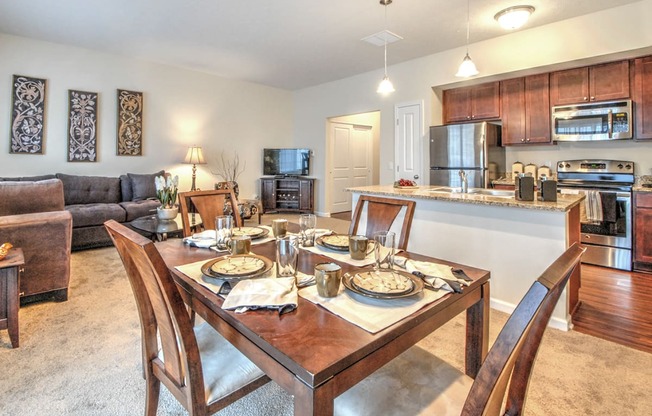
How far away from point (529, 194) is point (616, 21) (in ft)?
8.29

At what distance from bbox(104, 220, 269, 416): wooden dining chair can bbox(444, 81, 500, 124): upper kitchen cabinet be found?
4.65 meters

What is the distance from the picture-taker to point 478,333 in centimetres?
134

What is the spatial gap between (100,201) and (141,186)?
1.84ft

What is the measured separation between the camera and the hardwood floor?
2.29m

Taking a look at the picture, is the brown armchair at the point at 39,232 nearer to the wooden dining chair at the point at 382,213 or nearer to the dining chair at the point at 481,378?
the wooden dining chair at the point at 382,213

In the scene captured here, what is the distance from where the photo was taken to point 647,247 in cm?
351

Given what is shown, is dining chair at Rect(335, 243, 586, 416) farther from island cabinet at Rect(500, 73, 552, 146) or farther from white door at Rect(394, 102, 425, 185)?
white door at Rect(394, 102, 425, 185)

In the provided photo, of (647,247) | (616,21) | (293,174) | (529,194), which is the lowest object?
(647,247)

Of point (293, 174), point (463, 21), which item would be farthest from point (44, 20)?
point (463, 21)

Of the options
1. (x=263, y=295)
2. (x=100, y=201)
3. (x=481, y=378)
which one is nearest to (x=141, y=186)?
(x=100, y=201)

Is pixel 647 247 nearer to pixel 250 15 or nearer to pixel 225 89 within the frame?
pixel 250 15

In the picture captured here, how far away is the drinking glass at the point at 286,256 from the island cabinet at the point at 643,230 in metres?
4.01

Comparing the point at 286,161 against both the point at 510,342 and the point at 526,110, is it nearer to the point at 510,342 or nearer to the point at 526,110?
the point at 526,110

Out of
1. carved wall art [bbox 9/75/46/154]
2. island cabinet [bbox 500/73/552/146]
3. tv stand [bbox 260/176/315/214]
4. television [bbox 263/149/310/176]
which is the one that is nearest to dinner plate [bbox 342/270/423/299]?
island cabinet [bbox 500/73/552/146]
